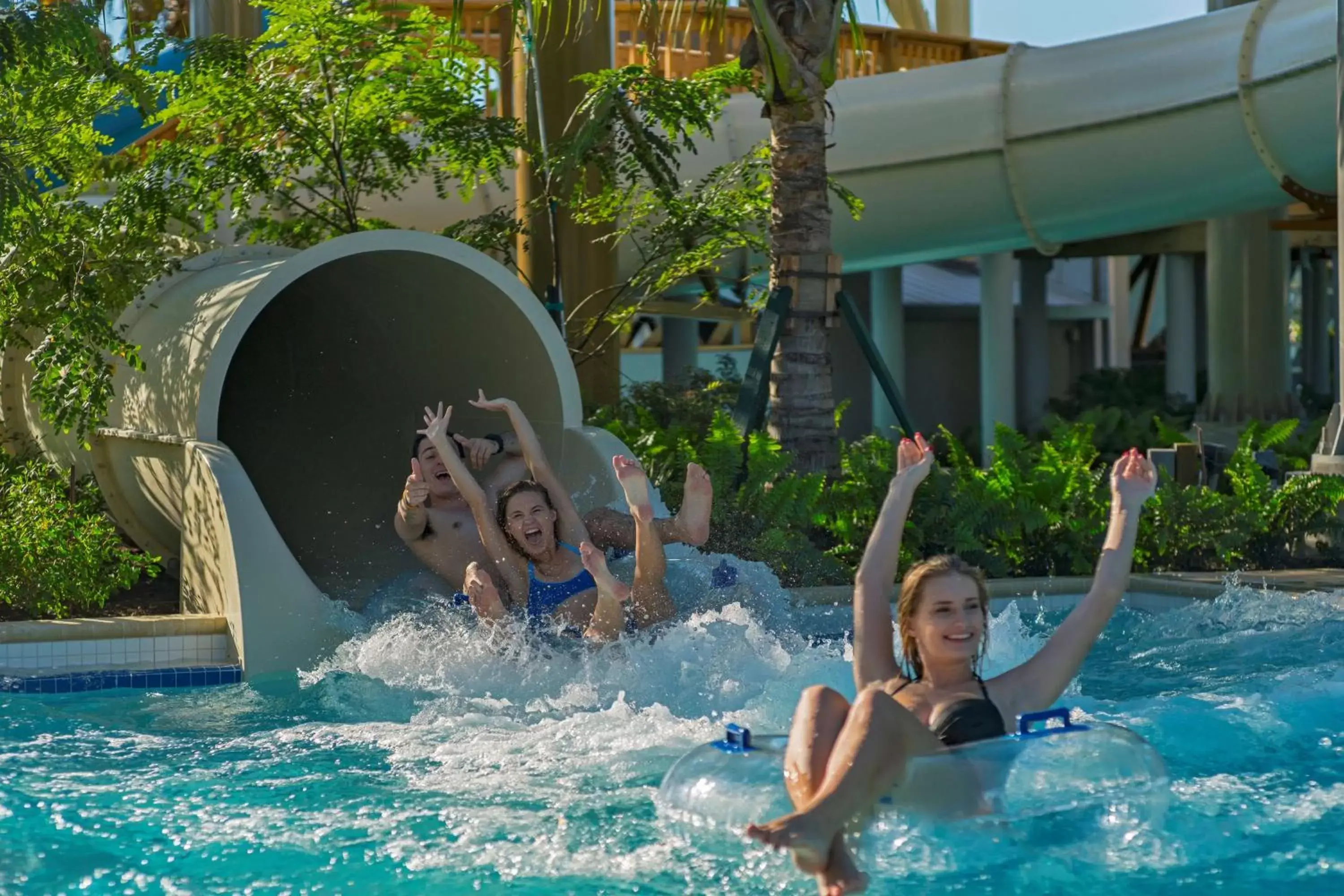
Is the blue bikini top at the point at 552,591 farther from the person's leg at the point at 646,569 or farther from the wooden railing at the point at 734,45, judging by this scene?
the wooden railing at the point at 734,45

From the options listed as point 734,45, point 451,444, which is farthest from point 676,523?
point 734,45

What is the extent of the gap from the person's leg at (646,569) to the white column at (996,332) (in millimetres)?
8744

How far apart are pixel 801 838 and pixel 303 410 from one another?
20.6 feet

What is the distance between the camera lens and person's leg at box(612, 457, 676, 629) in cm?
529

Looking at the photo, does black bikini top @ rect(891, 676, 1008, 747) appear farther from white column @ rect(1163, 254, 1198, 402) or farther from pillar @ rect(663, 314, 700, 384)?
white column @ rect(1163, 254, 1198, 402)

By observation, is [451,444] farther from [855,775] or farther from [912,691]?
[855,775]

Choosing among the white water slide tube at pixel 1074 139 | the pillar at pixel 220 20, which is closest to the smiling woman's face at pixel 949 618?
the white water slide tube at pixel 1074 139

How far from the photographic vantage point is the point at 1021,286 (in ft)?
58.7

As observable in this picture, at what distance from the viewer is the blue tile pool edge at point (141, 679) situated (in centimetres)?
610

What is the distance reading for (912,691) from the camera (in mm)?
4117

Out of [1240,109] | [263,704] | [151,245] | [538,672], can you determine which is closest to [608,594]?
[538,672]

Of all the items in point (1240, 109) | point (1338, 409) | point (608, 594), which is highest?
point (1240, 109)

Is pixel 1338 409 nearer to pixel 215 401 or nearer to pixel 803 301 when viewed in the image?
pixel 803 301

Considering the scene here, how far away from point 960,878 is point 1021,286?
14.7 meters
